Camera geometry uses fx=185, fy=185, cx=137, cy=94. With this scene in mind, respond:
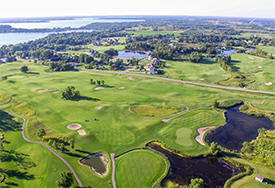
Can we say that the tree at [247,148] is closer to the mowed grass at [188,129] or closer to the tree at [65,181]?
the mowed grass at [188,129]

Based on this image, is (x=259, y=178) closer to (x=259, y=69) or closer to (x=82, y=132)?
(x=82, y=132)

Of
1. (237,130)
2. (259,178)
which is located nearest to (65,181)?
(259,178)

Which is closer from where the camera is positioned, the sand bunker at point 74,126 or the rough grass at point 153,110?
the sand bunker at point 74,126

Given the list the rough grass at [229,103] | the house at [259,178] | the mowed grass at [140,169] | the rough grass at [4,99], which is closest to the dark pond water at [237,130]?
the rough grass at [229,103]


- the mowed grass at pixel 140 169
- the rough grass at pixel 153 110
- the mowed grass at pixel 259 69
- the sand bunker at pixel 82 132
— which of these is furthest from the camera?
the mowed grass at pixel 259 69

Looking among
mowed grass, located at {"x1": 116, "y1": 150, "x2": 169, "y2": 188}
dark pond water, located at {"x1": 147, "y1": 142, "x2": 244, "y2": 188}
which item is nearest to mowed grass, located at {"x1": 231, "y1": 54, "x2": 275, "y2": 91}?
dark pond water, located at {"x1": 147, "y1": 142, "x2": 244, "y2": 188}
